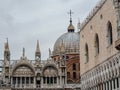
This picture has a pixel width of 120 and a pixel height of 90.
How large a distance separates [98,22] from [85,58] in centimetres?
861

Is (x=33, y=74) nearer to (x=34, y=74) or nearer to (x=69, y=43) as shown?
(x=34, y=74)

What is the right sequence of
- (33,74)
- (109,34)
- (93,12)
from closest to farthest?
(109,34), (93,12), (33,74)

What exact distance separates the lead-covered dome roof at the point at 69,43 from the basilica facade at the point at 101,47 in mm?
30666

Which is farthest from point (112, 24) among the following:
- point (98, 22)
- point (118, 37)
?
point (98, 22)

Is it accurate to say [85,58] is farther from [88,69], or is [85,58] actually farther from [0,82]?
[0,82]

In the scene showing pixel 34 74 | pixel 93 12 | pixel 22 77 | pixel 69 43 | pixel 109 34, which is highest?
pixel 69 43

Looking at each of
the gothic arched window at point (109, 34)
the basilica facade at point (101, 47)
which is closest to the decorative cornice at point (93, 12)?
the basilica facade at point (101, 47)

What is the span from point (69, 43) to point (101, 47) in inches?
1703

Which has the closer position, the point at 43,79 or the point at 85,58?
the point at 85,58

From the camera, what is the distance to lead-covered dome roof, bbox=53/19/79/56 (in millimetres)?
82750

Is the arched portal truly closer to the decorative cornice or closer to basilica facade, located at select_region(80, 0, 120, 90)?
basilica facade, located at select_region(80, 0, 120, 90)

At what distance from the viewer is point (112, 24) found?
36.4m

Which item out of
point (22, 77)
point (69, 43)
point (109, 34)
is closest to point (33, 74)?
point (22, 77)

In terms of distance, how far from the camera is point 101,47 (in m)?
40.9
